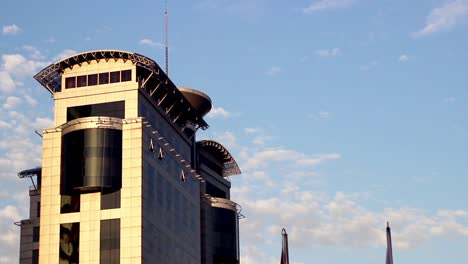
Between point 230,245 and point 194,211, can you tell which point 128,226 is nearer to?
point 194,211

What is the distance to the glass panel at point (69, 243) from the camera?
139m

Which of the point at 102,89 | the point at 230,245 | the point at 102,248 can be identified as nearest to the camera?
the point at 102,248

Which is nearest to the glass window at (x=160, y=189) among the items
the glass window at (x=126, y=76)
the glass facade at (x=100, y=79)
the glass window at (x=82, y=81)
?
the glass window at (x=126, y=76)

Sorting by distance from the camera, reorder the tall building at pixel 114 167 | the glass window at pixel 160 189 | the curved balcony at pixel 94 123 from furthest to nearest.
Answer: the glass window at pixel 160 189
the curved balcony at pixel 94 123
the tall building at pixel 114 167

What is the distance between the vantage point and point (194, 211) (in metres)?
171

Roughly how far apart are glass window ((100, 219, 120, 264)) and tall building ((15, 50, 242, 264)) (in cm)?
16

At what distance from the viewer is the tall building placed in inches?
5458

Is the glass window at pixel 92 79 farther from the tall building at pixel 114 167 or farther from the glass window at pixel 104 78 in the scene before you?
the glass window at pixel 104 78

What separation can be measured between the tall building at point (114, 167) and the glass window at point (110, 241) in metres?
0.16

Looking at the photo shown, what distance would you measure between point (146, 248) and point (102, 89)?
29337 mm

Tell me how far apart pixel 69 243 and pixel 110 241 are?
23.2 feet

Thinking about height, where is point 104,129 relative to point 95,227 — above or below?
above

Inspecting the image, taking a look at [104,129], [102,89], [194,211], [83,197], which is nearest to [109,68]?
[102,89]

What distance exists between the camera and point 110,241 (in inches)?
5428
